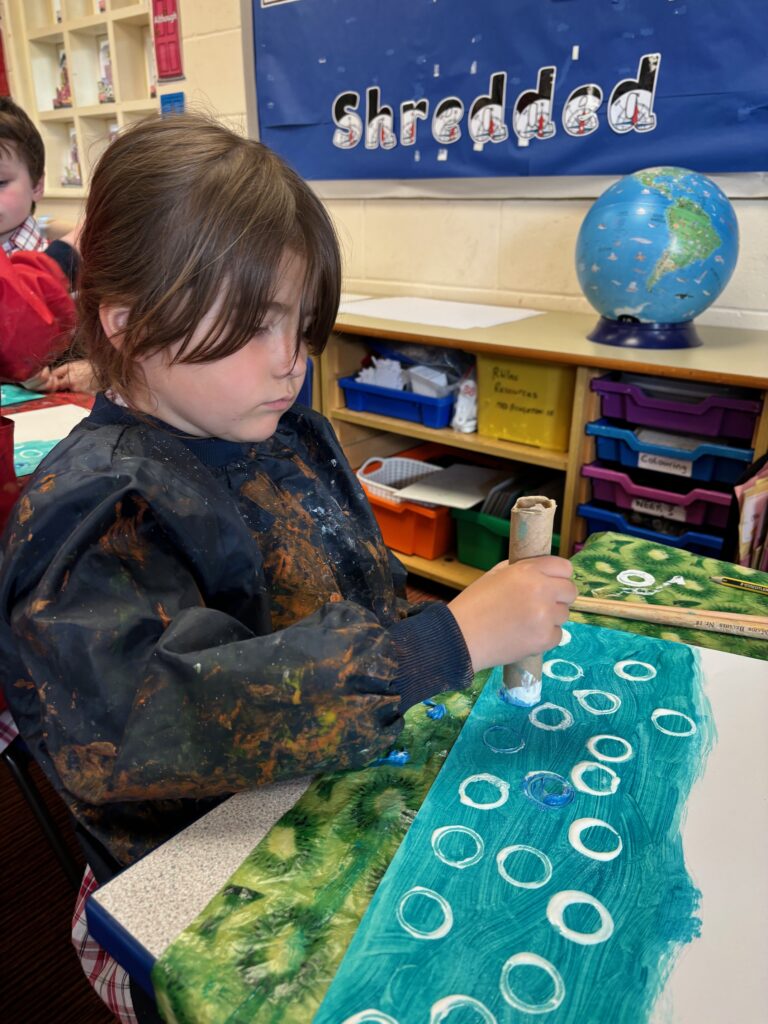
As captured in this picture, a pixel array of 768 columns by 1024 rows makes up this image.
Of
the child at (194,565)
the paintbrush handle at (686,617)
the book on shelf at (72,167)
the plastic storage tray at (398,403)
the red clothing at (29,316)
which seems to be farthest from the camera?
the book on shelf at (72,167)

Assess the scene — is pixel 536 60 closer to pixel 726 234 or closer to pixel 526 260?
pixel 526 260

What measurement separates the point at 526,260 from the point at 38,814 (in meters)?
1.75

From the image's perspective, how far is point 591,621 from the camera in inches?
29.5

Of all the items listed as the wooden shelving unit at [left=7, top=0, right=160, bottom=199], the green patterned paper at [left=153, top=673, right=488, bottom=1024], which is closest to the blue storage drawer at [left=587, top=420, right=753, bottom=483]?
the green patterned paper at [left=153, top=673, right=488, bottom=1024]

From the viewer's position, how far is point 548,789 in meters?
0.53

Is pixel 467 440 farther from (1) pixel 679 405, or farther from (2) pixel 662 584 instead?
(2) pixel 662 584

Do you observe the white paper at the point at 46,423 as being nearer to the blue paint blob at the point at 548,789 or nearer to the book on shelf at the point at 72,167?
the blue paint blob at the point at 548,789

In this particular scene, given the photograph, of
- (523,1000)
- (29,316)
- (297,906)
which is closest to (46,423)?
(29,316)

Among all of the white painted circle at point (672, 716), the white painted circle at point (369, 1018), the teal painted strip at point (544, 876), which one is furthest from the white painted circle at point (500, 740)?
the white painted circle at point (369, 1018)

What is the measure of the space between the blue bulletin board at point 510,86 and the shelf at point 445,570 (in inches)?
41.0

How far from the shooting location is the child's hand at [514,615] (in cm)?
59

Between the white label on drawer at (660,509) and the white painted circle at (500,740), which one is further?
the white label on drawer at (660,509)

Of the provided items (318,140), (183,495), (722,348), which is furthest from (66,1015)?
(318,140)

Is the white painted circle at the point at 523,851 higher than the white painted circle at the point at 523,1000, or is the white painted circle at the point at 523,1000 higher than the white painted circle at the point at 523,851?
the white painted circle at the point at 523,1000
